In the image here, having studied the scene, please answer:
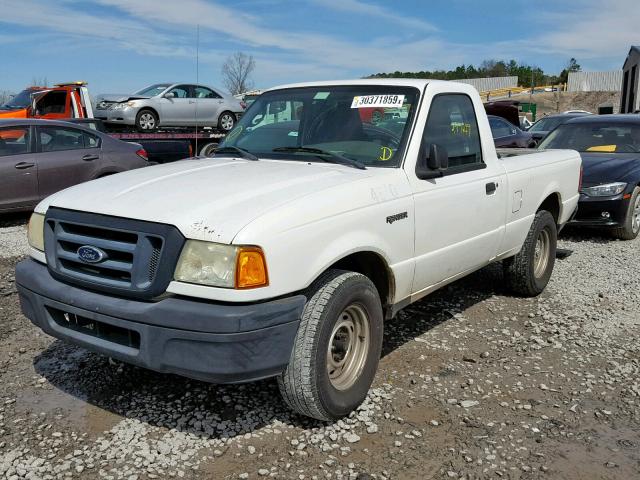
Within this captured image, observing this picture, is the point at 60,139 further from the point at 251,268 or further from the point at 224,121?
the point at 251,268

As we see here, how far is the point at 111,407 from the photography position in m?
3.62

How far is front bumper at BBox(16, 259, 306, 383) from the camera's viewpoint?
2.79 meters

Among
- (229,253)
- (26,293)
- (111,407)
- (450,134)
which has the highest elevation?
(450,134)

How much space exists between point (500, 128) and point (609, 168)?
296 inches

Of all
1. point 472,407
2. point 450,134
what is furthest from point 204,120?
point 472,407

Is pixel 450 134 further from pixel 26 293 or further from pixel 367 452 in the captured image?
pixel 26 293

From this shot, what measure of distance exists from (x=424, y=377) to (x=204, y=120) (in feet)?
42.7

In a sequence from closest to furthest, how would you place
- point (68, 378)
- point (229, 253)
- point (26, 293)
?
point (229, 253), point (26, 293), point (68, 378)

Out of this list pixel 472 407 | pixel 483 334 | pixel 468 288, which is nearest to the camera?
pixel 472 407

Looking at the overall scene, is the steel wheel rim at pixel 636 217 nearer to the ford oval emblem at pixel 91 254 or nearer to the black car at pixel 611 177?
the black car at pixel 611 177

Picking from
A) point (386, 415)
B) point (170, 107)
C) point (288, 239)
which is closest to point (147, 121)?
point (170, 107)

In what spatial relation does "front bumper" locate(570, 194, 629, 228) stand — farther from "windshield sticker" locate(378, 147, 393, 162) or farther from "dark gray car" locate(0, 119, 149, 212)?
"dark gray car" locate(0, 119, 149, 212)

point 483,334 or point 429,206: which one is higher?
point 429,206

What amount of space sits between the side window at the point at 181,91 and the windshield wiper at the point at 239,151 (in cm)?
1141
